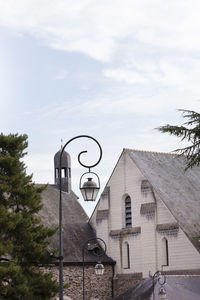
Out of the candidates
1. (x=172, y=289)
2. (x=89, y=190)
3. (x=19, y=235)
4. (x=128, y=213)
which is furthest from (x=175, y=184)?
(x=89, y=190)

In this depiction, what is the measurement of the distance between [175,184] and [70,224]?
8092 millimetres

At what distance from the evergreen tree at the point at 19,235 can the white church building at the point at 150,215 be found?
407 inches

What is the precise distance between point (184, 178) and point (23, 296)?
63.5 feet

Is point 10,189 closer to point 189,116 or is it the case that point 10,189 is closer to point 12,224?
point 12,224

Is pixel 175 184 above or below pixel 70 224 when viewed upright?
above

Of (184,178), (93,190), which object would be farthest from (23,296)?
(184,178)

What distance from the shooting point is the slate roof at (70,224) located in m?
44.8

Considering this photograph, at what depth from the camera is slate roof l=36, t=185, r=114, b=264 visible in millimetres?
44841

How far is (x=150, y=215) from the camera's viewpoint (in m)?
43.6

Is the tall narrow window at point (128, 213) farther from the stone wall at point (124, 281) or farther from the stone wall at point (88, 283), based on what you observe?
the stone wall at point (124, 281)

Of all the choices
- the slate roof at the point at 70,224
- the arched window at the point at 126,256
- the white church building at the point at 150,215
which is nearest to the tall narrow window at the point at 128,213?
the white church building at the point at 150,215

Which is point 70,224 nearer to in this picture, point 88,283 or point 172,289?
point 88,283

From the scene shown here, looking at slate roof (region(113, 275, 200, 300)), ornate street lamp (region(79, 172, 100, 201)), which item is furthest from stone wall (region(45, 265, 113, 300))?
ornate street lamp (region(79, 172, 100, 201))

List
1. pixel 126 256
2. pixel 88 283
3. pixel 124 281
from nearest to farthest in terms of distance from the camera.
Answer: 1. pixel 88 283
2. pixel 124 281
3. pixel 126 256
